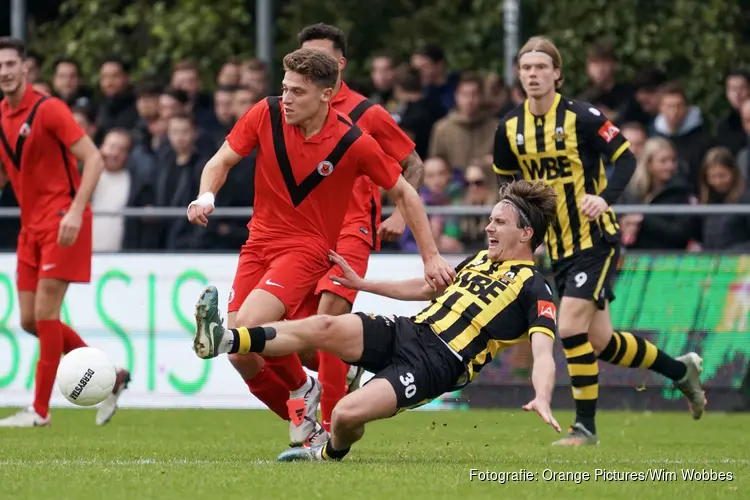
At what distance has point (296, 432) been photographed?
9.03 m

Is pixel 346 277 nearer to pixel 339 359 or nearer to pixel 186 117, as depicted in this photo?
pixel 339 359

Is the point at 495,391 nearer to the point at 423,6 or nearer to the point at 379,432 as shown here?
the point at 379,432

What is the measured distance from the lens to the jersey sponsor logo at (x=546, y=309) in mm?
8133

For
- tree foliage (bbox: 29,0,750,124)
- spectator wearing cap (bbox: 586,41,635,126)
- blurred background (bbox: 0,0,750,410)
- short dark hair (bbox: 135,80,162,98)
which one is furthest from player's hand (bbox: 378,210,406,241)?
tree foliage (bbox: 29,0,750,124)

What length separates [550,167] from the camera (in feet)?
34.3

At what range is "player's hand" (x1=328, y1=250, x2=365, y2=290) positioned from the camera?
8.48 m

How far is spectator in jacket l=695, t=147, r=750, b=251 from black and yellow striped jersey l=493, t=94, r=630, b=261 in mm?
2737

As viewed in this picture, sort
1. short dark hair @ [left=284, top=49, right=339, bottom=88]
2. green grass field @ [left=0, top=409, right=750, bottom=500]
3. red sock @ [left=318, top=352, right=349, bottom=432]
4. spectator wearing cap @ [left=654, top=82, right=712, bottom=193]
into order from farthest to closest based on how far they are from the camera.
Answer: spectator wearing cap @ [left=654, top=82, right=712, bottom=193] < red sock @ [left=318, top=352, right=349, bottom=432] < short dark hair @ [left=284, top=49, right=339, bottom=88] < green grass field @ [left=0, top=409, right=750, bottom=500]

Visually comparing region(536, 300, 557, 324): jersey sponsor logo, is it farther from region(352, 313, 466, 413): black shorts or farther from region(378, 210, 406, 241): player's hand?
region(378, 210, 406, 241): player's hand

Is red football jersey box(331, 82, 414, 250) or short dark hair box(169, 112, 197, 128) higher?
red football jersey box(331, 82, 414, 250)

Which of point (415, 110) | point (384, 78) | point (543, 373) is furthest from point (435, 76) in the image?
point (543, 373)

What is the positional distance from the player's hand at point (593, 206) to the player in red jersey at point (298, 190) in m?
1.54


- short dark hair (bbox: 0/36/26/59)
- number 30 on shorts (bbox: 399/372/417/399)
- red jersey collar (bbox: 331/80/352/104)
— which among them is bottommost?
number 30 on shorts (bbox: 399/372/417/399)

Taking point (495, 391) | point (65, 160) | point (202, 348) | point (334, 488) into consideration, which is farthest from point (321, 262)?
point (495, 391)
